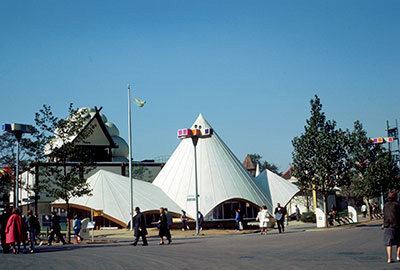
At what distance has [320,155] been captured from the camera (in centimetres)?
3241

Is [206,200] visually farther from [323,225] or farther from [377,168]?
[377,168]

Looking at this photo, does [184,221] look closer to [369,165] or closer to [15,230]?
[369,165]

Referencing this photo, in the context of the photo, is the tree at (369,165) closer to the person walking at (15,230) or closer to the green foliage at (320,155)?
the green foliage at (320,155)

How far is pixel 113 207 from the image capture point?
1531 inches

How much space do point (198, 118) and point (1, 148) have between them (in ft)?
65.2

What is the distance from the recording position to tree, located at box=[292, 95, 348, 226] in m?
32.3

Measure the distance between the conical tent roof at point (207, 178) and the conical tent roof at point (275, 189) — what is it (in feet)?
7.31

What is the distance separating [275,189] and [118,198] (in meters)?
14.8

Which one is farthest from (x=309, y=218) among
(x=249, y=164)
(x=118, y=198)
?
(x=249, y=164)

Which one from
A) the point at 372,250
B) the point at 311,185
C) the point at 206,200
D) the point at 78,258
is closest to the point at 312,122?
the point at 311,185

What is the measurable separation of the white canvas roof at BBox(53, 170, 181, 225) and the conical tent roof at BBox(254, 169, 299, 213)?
9059 mm

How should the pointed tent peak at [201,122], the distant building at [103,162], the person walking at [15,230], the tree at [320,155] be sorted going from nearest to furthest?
the person walking at [15,230]
the tree at [320,155]
the pointed tent peak at [201,122]
the distant building at [103,162]

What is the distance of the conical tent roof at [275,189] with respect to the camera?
45125 millimetres

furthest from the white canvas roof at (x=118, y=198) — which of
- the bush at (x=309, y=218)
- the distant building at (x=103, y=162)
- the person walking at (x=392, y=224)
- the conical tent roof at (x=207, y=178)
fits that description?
the person walking at (x=392, y=224)
